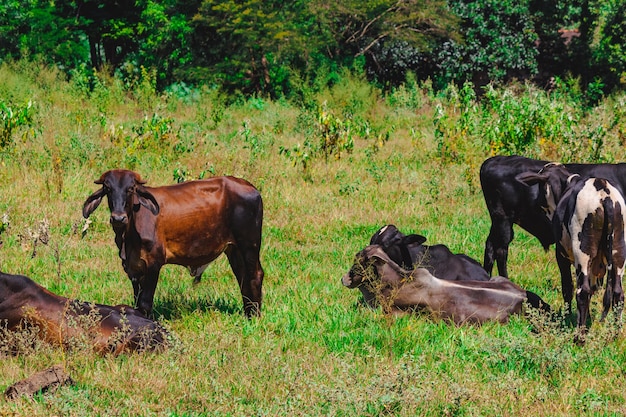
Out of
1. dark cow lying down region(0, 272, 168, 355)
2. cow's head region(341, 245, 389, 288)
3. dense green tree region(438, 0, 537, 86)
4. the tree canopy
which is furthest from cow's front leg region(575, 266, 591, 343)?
dense green tree region(438, 0, 537, 86)

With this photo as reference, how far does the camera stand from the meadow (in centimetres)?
559

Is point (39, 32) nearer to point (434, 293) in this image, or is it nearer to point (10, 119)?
point (10, 119)

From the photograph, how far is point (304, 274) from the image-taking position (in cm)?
910

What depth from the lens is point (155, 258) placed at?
7.26 metres

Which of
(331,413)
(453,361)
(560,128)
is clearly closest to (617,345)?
(453,361)

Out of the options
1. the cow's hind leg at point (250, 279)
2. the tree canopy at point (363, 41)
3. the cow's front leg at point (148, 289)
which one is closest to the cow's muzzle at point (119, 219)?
the cow's front leg at point (148, 289)

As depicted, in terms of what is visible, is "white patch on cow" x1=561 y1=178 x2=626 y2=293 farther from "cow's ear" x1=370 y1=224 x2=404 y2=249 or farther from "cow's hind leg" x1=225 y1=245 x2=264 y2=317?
"cow's hind leg" x1=225 y1=245 x2=264 y2=317

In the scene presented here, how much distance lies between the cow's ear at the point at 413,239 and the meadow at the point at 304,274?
2.59 feet

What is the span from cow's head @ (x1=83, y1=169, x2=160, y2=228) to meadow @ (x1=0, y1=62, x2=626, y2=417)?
2.06ft

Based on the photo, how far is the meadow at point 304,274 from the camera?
18.3 ft

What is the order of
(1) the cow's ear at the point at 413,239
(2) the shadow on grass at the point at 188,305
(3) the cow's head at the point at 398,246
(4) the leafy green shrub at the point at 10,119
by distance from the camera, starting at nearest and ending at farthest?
(2) the shadow on grass at the point at 188,305 → (1) the cow's ear at the point at 413,239 → (3) the cow's head at the point at 398,246 → (4) the leafy green shrub at the point at 10,119

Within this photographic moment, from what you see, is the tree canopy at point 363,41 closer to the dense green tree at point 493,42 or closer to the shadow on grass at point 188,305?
the dense green tree at point 493,42

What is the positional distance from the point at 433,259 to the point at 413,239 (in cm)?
31

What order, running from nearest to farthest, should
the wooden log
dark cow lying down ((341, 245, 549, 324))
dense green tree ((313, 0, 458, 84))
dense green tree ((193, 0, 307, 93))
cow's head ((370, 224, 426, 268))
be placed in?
1. the wooden log
2. dark cow lying down ((341, 245, 549, 324))
3. cow's head ((370, 224, 426, 268))
4. dense green tree ((193, 0, 307, 93))
5. dense green tree ((313, 0, 458, 84))
